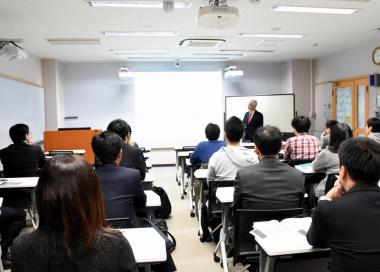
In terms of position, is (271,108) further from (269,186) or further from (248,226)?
(248,226)

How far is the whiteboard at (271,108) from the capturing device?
8.95 meters

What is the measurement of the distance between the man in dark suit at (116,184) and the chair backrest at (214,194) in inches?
42.1

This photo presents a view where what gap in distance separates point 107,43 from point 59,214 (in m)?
6.03

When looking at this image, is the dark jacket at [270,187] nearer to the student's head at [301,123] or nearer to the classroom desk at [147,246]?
the classroom desk at [147,246]

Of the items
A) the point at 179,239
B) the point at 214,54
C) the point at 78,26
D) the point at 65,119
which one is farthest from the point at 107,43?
the point at 179,239

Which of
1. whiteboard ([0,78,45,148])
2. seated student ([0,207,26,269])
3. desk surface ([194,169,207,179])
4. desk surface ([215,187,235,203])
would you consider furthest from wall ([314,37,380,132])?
whiteboard ([0,78,45,148])

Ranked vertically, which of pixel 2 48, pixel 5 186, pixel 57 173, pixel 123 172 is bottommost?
pixel 5 186

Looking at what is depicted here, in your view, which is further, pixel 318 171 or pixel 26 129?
pixel 26 129

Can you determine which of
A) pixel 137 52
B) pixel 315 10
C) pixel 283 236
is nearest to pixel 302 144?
pixel 315 10

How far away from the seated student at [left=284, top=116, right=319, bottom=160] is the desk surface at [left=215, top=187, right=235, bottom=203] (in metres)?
1.77

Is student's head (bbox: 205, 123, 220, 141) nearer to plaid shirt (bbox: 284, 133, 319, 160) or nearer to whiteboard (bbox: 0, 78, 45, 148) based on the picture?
plaid shirt (bbox: 284, 133, 319, 160)

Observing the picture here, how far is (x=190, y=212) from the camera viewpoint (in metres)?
4.89

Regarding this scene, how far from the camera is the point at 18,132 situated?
4211 mm

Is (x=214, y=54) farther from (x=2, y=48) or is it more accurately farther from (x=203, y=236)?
(x=203, y=236)
